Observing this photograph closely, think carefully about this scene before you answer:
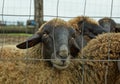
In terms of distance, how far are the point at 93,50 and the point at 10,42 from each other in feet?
19.1

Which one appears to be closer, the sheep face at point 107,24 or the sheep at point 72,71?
the sheep at point 72,71

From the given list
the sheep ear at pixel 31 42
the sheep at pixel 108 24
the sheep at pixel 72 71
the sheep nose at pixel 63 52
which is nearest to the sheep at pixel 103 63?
the sheep at pixel 72 71

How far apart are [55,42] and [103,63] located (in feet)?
2.50

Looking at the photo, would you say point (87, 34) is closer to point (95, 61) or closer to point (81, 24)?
point (81, 24)

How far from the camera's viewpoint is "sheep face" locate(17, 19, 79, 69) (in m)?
4.64

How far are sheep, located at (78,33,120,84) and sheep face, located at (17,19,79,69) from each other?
0.89 feet

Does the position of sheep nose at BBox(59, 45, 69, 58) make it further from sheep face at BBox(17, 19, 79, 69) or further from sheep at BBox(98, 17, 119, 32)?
sheep at BBox(98, 17, 119, 32)

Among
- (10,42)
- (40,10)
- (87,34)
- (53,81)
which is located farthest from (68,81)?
(10,42)

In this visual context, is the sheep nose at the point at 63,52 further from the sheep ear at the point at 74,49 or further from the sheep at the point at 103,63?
the sheep ear at the point at 74,49

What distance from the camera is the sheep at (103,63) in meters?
4.53

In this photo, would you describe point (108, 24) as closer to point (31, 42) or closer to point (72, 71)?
point (31, 42)

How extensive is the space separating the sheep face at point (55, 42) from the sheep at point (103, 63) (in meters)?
0.27

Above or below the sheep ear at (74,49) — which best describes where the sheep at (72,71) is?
below

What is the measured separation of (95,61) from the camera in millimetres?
4590
